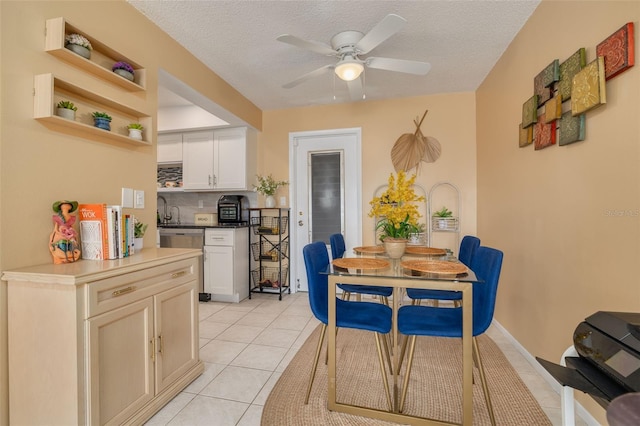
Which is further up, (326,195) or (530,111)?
(530,111)

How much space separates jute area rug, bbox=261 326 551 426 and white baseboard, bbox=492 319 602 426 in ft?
0.54

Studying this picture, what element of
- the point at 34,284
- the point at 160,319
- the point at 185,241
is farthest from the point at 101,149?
the point at 185,241

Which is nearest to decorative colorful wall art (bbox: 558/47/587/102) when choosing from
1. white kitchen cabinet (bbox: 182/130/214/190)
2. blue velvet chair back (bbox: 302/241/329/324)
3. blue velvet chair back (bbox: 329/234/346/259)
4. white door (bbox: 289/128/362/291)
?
blue velvet chair back (bbox: 302/241/329/324)

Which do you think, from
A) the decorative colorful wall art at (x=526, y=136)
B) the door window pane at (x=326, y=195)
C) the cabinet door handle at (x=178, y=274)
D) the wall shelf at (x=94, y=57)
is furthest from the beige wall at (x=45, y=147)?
the decorative colorful wall art at (x=526, y=136)

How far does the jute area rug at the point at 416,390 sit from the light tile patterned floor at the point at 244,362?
3.2 inches

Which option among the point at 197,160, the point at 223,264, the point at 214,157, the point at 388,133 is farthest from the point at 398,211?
the point at 197,160

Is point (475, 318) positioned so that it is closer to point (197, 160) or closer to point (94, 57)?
point (94, 57)

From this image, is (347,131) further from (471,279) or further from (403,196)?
(471,279)

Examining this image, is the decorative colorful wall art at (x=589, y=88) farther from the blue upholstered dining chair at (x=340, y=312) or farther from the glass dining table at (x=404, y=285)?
the blue upholstered dining chair at (x=340, y=312)

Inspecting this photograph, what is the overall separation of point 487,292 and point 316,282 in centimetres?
94

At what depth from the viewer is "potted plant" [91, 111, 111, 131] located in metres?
1.68

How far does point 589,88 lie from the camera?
1.44 meters

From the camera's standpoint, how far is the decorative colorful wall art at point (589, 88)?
136 cm

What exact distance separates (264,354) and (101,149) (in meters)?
1.82
